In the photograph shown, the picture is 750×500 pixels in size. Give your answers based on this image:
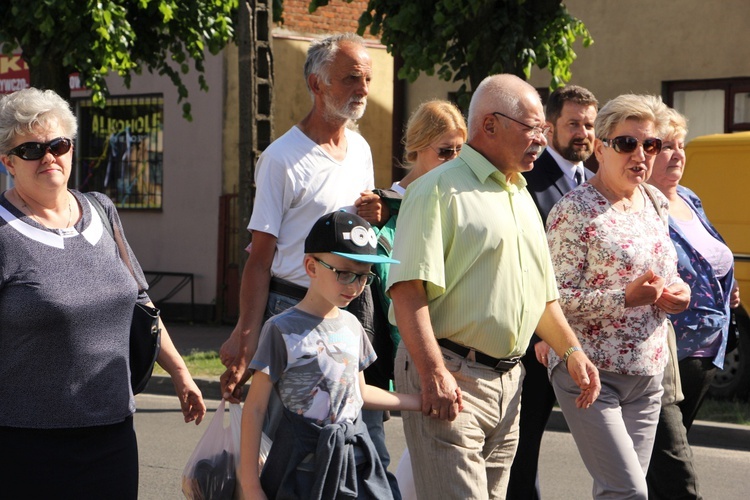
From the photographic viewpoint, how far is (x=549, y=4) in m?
11.5

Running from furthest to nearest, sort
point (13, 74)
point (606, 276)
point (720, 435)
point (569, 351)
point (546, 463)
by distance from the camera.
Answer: point (13, 74), point (720, 435), point (546, 463), point (606, 276), point (569, 351)

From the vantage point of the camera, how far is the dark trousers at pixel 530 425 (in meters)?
5.41

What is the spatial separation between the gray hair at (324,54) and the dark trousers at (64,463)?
1.63m

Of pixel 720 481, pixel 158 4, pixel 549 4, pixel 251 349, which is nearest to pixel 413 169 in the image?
pixel 251 349

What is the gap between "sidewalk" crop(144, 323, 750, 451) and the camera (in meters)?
8.85

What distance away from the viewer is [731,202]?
32.1 ft

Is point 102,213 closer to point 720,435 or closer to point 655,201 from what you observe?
point 655,201

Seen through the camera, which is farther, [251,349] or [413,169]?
[413,169]

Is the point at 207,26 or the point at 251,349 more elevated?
the point at 207,26

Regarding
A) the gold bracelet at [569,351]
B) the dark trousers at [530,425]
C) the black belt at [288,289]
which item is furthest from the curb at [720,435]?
the black belt at [288,289]

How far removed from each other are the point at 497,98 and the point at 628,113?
1.06 metres

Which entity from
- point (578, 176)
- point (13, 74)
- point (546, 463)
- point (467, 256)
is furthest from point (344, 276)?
point (13, 74)

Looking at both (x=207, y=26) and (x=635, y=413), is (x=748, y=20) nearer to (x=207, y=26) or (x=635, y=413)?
(x=207, y=26)

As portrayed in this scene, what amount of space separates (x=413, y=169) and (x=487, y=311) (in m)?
1.53
